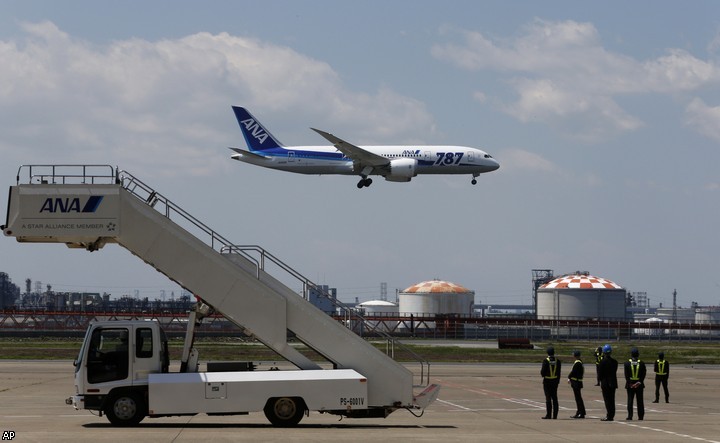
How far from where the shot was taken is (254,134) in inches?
3659

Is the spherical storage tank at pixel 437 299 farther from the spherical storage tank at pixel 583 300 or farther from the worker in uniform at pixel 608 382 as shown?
the worker in uniform at pixel 608 382

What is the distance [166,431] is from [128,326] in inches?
109

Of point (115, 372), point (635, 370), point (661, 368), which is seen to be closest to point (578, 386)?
point (635, 370)

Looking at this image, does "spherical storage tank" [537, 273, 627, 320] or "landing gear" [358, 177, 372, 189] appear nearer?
"landing gear" [358, 177, 372, 189]

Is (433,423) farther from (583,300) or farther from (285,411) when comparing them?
(583,300)

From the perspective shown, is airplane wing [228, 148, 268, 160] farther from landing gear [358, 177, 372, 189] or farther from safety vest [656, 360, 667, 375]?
safety vest [656, 360, 667, 375]

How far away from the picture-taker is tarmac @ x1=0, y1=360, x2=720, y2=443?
861 inches

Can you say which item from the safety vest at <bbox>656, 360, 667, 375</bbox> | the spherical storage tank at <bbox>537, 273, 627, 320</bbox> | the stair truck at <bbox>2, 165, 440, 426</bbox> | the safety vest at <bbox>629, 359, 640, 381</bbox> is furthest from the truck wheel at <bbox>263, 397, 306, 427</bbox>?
the spherical storage tank at <bbox>537, 273, 627, 320</bbox>

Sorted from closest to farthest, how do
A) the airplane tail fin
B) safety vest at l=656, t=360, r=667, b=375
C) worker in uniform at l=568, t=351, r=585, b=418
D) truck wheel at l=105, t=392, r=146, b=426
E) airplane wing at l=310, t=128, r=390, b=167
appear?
1. truck wheel at l=105, t=392, r=146, b=426
2. worker in uniform at l=568, t=351, r=585, b=418
3. safety vest at l=656, t=360, r=667, b=375
4. airplane wing at l=310, t=128, r=390, b=167
5. the airplane tail fin

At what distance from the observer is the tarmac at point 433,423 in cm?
2186

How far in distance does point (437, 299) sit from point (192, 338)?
433 ft

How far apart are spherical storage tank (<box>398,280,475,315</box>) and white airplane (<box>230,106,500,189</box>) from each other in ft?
233

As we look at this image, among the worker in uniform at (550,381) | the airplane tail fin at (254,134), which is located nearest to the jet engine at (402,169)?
the airplane tail fin at (254,134)

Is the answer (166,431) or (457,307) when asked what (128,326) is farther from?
(457,307)
